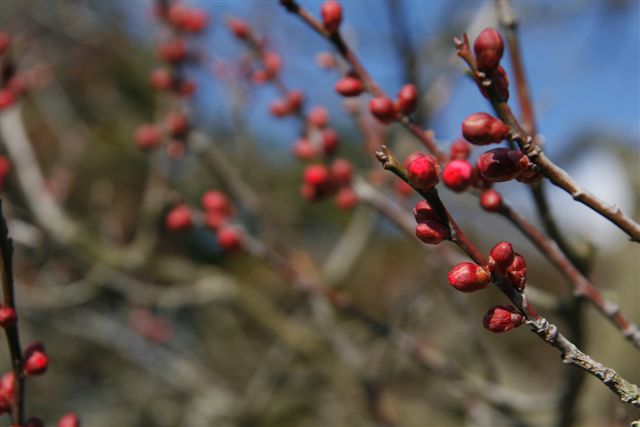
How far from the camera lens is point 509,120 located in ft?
2.63

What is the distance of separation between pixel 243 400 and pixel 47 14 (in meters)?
4.18

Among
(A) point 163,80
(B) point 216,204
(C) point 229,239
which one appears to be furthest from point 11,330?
(A) point 163,80

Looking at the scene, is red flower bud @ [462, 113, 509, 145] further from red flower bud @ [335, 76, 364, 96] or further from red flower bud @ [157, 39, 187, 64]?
red flower bud @ [157, 39, 187, 64]

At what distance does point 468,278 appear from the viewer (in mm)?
782

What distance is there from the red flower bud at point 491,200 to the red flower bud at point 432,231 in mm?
454

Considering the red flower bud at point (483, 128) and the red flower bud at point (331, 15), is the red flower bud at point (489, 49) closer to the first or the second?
the red flower bud at point (483, 128)

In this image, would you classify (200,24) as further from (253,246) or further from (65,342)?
(65,342)

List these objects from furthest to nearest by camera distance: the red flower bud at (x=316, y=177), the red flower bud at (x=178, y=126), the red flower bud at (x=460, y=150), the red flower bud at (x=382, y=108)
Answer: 1. the red flower bud at (x=178, y=126)
2. the red flower bud at (x=316, y=177)
3. the red flower bud at (x=460, y=150)
4. the red flower bud at (x=382, y=108)

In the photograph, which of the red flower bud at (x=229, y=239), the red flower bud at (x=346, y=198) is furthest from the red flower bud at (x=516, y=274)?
the red flower bud at (x=229, y=239)

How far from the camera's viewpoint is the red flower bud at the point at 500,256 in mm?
787

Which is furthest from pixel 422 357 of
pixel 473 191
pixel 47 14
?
pixel 47 14

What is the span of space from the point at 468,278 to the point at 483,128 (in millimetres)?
192

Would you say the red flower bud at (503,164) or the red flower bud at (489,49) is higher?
the red flower bud at (489,49)

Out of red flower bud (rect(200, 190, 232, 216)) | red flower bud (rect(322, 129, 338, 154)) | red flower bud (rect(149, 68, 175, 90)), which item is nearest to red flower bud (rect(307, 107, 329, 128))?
red flower bud (rect(322, 129, 338, 154))
